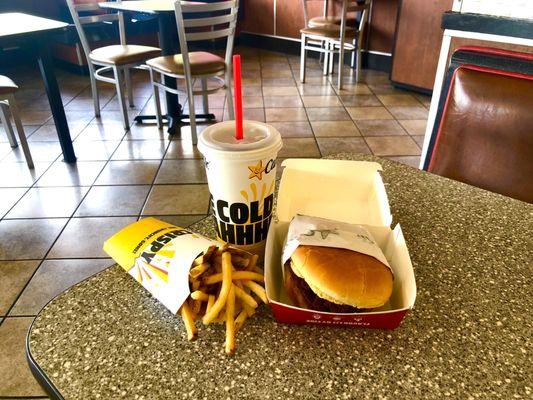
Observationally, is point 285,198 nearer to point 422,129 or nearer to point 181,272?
point 181,272

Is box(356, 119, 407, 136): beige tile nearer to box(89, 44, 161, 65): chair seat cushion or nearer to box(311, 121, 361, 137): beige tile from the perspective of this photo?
box(311, 121, 361, 137): beige tile

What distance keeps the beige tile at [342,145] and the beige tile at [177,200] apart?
1.05 meters

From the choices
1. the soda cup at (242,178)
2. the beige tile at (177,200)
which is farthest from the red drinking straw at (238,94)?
the beige tile at (177,200)

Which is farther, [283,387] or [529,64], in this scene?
[529,64]

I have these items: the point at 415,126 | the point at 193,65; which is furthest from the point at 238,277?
the point at 415,126

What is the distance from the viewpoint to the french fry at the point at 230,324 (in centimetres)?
52

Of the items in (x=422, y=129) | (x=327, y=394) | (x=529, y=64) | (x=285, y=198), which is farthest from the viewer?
(x=422, y=129)

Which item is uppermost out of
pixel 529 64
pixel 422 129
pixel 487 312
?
pixel 529 64

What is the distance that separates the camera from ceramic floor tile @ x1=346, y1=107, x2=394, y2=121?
150 inches

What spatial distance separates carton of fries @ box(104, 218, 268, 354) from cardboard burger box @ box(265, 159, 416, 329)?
0.04m

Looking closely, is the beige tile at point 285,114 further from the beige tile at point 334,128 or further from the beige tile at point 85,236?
the beige tile at point 85,236

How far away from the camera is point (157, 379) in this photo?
0.50 metres

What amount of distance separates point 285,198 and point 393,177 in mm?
342

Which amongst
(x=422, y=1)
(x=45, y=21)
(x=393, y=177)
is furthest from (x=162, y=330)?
(x=422, y=1)
